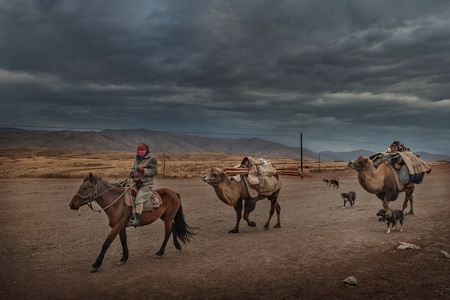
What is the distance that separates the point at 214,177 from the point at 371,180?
5849 mm

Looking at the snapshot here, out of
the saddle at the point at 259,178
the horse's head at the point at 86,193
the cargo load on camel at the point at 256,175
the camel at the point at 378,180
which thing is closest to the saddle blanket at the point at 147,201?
the horse's head at the point at 86,193

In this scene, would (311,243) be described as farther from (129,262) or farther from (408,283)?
(129,262)

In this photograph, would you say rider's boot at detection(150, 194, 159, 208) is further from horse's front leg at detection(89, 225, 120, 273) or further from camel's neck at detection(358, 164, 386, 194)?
→ camel's neck at detection(358, 164, 386, 194)

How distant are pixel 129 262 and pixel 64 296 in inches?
89.2

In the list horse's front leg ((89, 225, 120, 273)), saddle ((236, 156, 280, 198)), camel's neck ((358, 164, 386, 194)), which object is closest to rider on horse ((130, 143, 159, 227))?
horse's front leg ((89, 225, 120, 273))

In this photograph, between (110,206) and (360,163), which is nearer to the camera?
(110,206)

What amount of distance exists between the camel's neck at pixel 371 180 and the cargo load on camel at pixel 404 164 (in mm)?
1068

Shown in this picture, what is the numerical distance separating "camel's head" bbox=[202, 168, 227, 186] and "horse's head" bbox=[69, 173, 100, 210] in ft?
13.2

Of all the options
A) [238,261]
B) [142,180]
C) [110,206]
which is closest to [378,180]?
[238,261]

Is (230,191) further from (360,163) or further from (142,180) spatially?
(360,163)

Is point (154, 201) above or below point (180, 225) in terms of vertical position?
above

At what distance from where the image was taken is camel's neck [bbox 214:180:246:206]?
1229 cm

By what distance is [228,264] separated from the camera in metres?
8.80

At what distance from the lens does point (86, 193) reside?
8859mm
